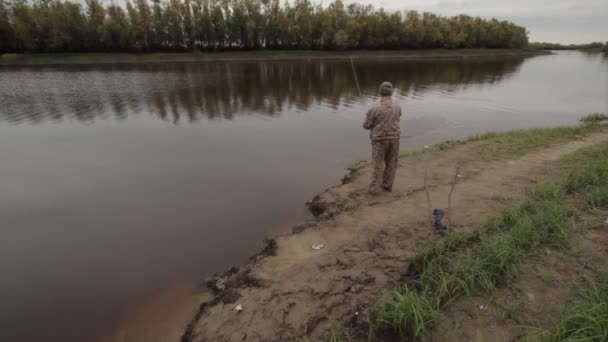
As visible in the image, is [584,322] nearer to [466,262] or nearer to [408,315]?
[466,262]

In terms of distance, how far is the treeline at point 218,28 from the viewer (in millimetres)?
54688

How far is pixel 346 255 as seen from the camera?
13.9 feet

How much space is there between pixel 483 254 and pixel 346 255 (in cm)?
167

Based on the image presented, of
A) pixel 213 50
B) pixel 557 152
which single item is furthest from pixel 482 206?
pixel 213 50

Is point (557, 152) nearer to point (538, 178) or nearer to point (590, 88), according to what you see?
point (538, 178)

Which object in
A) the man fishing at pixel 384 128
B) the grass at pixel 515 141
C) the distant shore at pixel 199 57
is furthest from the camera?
the distant shore at pixel 199 57

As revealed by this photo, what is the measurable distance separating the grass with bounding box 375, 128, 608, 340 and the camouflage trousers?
213 centimetres

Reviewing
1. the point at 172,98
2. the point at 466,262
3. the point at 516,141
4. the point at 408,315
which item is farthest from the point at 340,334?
the point at 172,98

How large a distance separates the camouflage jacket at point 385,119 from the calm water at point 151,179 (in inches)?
92.0

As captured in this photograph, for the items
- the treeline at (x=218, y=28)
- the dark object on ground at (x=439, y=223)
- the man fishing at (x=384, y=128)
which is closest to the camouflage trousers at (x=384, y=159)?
the man fishing at (x=384, y=128)

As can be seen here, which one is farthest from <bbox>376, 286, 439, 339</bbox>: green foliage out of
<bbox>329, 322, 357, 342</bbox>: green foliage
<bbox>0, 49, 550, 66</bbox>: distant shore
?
<bbox>0, 49, 550, 66</bbox>: distant shore

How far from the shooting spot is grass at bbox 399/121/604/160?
8.82 metres

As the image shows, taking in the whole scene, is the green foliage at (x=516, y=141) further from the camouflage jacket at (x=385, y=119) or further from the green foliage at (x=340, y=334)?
the green foliage at (x=340, y=334)

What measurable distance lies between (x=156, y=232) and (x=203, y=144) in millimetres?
5368
